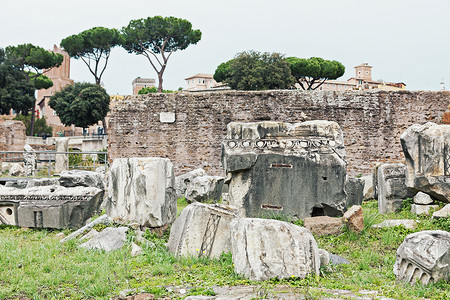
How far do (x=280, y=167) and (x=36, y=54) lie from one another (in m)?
32.2

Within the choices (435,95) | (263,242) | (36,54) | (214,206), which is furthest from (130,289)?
(36,54)

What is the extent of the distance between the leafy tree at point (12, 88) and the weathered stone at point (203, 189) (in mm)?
24467

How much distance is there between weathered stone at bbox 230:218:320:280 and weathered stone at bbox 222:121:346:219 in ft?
7.86

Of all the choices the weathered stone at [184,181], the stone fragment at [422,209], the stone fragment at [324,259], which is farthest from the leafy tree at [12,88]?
the stone fragment at [324,259]

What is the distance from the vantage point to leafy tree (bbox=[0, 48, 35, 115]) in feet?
99.4

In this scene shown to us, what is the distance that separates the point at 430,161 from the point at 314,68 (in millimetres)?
28433

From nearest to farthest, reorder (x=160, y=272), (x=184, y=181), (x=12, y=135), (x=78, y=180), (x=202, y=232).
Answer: (x=160, y=272)
(x=202, y=232)
(x=78, y=180)
(x=184, y=181)
(x=12, y=135)

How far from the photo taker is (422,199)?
266 inches

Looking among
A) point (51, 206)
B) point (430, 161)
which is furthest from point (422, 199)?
point (51, 206)

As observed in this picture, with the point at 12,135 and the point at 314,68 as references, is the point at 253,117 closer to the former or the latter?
the point at 12,135

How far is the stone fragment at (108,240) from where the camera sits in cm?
512

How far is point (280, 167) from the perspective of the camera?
21.8 ft

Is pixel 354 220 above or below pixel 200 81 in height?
below

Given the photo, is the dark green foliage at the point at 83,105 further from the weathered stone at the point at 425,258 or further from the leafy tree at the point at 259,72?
the weathered stone at the point at 425,258
